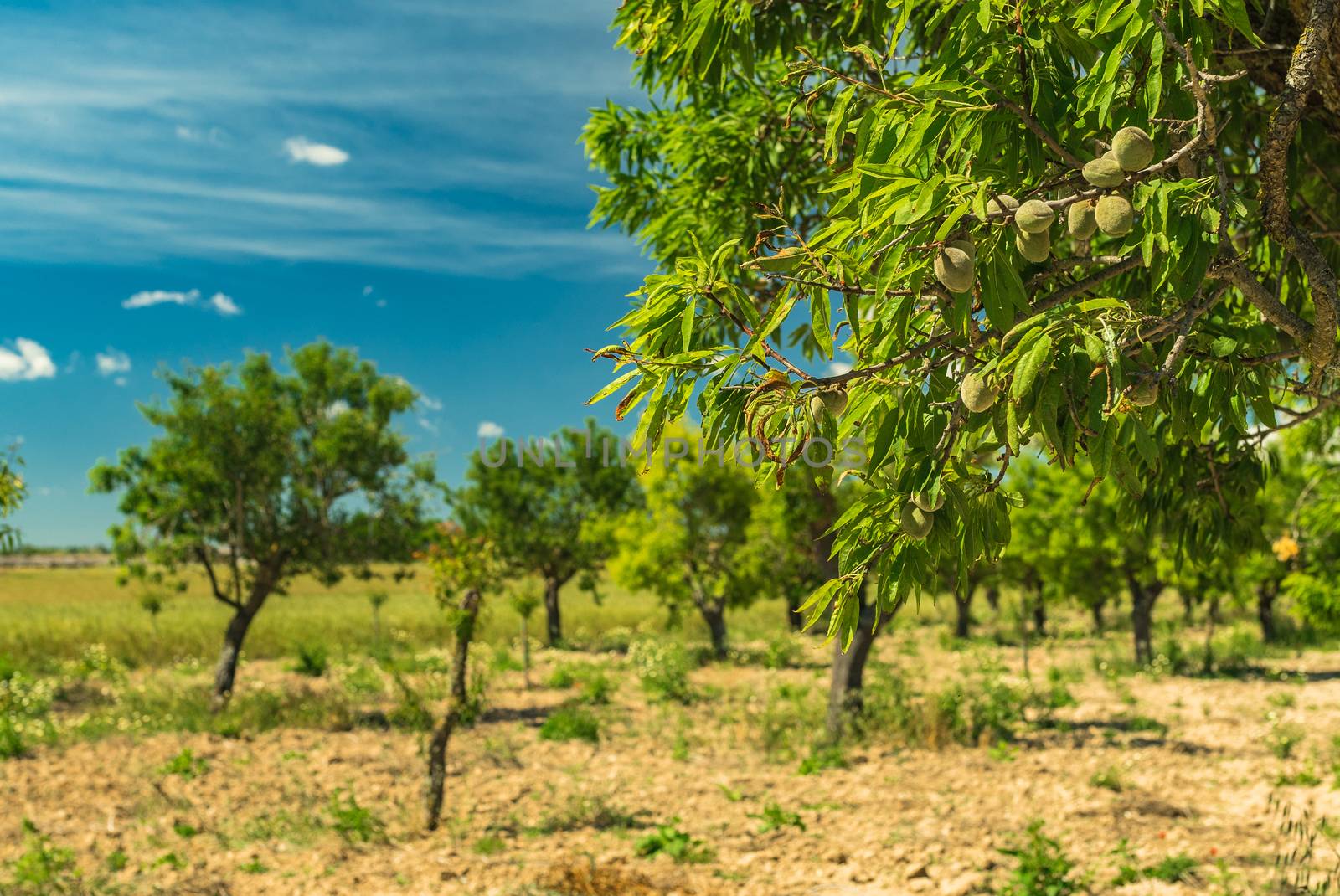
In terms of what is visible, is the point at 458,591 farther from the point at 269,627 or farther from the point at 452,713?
the point at 269,627

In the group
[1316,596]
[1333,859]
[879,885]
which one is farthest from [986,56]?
[1316,596]

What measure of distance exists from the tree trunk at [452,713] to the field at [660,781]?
24 centimetres

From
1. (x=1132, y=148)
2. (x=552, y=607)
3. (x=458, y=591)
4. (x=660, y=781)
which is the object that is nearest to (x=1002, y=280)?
(x=1132, y=148)

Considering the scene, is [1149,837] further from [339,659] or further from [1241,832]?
[339,659]

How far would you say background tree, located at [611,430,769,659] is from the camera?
23688 millimetres

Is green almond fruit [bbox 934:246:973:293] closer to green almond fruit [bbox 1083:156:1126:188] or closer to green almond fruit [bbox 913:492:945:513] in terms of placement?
green almond fruit [bbox 1083:156:1126:188]

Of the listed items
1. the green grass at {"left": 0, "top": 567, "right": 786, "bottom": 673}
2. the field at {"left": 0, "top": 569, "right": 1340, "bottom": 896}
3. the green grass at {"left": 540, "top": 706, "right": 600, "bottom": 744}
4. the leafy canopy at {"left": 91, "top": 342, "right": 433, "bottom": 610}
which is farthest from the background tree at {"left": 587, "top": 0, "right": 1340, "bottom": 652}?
the leafy canopy at {"left": 91, "top": 342, "right": 433, "bottom": 610}

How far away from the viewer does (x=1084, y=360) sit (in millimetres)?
2316

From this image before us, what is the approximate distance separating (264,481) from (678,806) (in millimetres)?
10512

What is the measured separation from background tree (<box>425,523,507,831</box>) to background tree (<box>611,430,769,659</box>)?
13147 mm

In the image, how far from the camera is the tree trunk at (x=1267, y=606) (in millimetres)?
26933

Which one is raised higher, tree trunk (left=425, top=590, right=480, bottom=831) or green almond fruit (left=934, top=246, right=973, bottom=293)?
green almond fruit (left=934, top=246, right=973, bottom=293)

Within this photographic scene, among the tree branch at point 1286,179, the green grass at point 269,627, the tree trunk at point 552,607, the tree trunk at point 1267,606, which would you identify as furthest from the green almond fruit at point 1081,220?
the tree trunk at point 1267,606

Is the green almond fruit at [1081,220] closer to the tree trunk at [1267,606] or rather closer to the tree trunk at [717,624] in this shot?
the tree trunk at [717,624]
